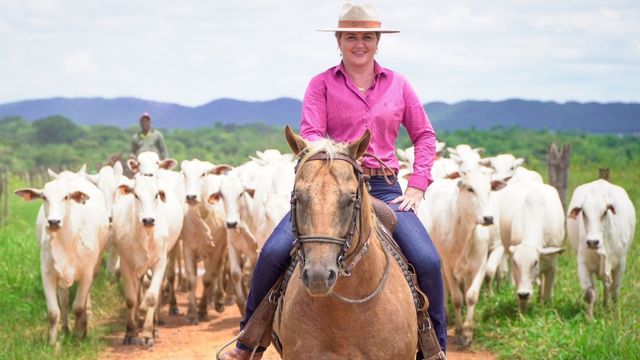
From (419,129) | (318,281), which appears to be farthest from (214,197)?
(318,281)

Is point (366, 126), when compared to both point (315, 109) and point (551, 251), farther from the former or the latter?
point (551, 251)

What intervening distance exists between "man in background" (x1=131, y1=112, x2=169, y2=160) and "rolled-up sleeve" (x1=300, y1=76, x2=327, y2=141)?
11045 mm

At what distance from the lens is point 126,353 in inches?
438

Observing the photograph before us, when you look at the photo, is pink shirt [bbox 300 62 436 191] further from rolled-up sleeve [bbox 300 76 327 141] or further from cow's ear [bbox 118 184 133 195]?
cow's ear [bbox 118 184 133 195]

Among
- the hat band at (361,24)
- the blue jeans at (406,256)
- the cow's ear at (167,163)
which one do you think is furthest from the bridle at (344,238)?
the cow's ear at (167,163)

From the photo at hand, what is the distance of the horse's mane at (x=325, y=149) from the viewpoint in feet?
15.6

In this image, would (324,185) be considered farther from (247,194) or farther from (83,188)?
(247,194)

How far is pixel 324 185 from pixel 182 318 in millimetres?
9656

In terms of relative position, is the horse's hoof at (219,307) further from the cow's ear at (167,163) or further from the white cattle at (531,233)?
the white cattle at (531,233)

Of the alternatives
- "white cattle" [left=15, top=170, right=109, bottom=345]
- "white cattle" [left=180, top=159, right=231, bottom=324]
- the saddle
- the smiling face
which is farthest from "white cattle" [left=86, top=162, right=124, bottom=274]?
the smiling face

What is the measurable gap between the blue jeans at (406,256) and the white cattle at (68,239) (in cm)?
513

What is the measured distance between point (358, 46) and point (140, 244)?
6552 mm

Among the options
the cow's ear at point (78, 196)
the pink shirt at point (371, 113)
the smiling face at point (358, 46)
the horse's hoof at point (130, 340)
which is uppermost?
the smiling face at point (358, 46)

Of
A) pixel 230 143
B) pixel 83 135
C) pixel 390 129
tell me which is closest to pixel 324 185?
pixel 390 129
